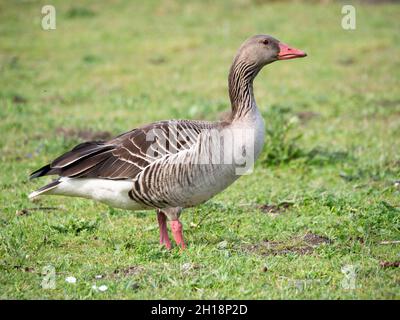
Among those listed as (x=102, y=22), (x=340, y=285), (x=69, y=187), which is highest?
(x=102, y=22)

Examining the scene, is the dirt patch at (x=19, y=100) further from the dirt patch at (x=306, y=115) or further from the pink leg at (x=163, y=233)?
the pink leg at (x=163, y=233)

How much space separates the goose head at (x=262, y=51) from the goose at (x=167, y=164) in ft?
0.83

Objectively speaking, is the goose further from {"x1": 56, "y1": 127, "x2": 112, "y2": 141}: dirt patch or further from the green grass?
{"x1": 56, "y1": 127, "x2": 112, "y2": 141}: dirt patch

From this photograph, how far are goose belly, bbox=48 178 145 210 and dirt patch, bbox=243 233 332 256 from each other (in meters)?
1.06

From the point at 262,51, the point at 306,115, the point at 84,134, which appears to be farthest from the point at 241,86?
the point at 306,115

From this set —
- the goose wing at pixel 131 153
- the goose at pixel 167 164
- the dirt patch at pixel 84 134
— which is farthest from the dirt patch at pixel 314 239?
the dirt patch at pixel 84 134

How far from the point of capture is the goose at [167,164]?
5.63m

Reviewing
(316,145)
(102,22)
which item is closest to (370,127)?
(316,145)

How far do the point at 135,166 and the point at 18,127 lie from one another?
4.65 meters

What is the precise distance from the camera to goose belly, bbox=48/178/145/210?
19.0 ft

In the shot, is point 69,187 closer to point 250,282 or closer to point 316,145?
point 250,282

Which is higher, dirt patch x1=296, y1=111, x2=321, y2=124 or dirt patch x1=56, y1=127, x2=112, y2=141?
dirt patch x1=296, y1=111, x2=321, y2=124

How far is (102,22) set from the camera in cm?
1653

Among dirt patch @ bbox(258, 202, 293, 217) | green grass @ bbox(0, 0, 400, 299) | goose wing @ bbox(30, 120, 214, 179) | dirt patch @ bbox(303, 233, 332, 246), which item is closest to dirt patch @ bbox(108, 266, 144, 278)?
green grass @ bbox(0, 0, 400, 299)
